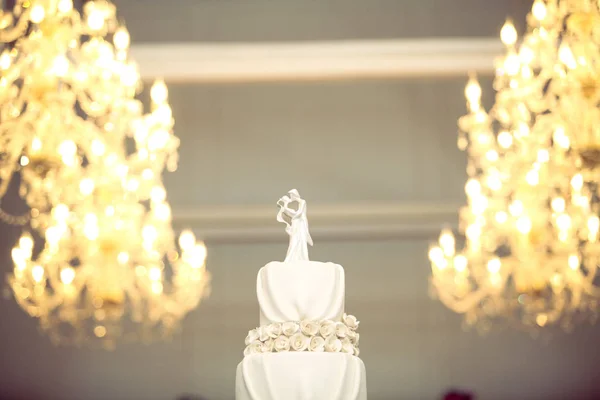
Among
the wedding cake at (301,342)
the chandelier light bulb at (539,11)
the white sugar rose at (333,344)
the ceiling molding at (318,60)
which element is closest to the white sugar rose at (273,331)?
the wedding cake at (301,342)

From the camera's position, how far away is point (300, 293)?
15.3ft

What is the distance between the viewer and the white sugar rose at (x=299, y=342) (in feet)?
14.7

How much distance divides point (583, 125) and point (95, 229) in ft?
13.6

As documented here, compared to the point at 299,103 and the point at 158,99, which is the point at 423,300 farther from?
the point at 158,99

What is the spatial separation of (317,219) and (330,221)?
194 millimetres

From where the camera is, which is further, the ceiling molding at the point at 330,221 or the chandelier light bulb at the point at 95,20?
the ceiling molding at the point at 330,221

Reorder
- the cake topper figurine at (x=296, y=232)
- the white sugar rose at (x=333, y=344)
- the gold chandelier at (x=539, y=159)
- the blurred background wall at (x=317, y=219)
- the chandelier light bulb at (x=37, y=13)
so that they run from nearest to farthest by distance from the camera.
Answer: the white sugar rose at (x=333, y=344) → the cake topper figurine at (x=296, y=232) → the chandelier light bulb at (x=37, y=13) → the gold chandelier at (x=539, y=159) → the blurred background wall at (x=317, y=219)

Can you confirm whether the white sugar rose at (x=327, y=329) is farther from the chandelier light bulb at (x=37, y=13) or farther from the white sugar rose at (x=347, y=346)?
the chandelier light bulb at (x=37, y=13)

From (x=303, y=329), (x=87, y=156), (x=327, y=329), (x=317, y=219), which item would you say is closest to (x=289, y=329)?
(x=303, y=329)

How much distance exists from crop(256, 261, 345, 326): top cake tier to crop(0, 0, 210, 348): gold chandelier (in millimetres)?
2961

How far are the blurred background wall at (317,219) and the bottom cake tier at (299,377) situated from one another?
7.78 m

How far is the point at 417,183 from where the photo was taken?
1278cm

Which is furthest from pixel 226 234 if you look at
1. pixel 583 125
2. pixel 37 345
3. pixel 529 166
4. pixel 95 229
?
pixel 583 125

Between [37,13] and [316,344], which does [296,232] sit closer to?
[316,344]
